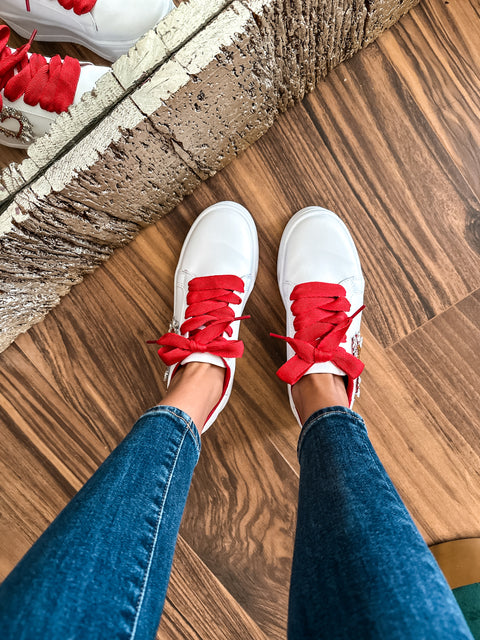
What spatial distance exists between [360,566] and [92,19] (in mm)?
940

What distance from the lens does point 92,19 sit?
0.72 m

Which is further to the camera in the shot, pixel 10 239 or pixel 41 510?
pixel 41 510

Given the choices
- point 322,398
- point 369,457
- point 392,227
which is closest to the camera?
point 369,457

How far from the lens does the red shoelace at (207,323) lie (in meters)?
0.74

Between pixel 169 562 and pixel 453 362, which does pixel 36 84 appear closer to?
pixel 169 562

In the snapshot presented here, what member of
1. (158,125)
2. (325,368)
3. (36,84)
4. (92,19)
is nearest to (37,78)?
(36,84)

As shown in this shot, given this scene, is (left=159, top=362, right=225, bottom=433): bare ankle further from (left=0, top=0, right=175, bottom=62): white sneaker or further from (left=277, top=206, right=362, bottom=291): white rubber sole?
(left=0, top=0, right=175, bottom=62): white sneaker

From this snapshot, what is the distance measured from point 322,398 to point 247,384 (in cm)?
19

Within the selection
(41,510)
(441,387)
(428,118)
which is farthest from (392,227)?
(41,510)

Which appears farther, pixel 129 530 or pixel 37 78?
pixel 37 78

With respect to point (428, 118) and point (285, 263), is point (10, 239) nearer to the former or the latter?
point (285, 263)

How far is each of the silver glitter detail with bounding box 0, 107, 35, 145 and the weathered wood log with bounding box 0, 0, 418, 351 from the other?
0.24 metres

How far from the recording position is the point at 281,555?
0.83m

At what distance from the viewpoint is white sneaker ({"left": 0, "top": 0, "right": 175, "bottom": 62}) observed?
0.71 metres
